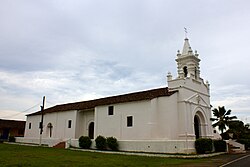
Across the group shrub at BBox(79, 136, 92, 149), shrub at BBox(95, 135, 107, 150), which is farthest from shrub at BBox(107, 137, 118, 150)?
shrub at BBox(79, 136, 92, 149)

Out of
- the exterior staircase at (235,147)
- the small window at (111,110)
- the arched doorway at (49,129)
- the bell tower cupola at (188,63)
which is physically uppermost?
the bell tower cupola at (188,63)

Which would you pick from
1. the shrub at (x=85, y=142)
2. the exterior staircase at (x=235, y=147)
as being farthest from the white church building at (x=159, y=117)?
the exterior staircase at (x=235, y=147)

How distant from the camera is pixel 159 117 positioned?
22.5m

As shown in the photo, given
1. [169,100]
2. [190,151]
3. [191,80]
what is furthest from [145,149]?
[191,80]

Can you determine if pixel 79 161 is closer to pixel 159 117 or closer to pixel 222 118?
pixel 159 117

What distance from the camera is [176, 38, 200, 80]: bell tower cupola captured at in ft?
83.9

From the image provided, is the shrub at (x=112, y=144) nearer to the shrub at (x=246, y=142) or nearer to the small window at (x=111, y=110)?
the small window at (x=111, y=110)

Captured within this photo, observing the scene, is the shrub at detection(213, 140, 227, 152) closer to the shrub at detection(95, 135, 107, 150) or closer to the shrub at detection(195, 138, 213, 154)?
the shrub at detection(195, 138, 213, 154)

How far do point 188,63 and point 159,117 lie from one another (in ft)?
24.3

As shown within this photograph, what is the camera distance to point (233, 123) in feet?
87.7

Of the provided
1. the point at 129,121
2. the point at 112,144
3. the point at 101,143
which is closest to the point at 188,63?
the point at 129,121

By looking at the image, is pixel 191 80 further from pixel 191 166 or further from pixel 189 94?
pixel 191 166

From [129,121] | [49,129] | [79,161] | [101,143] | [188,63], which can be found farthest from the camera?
[49,129]

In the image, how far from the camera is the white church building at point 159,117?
21.4m
